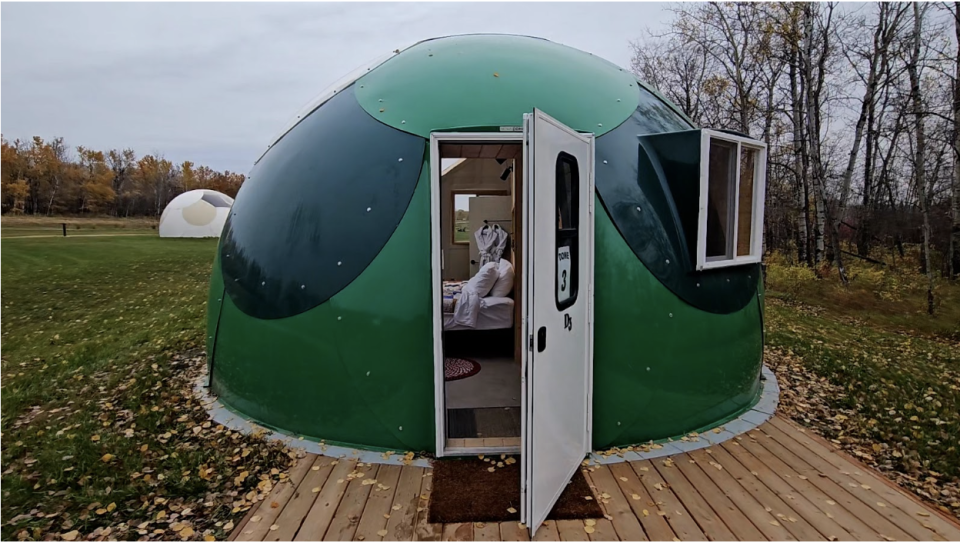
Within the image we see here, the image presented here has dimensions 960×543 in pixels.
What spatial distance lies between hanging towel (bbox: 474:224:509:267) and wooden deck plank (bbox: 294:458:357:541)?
5.13 m

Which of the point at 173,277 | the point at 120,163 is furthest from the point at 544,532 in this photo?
the point at 120,163

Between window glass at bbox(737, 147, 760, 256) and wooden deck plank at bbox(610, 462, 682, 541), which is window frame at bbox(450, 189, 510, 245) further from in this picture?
wooden deck plank at bbox(610, 462, 682, 541)

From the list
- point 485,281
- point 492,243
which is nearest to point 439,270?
point 485,281

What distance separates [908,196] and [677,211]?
2683cm

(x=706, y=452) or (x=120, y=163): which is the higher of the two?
Answer: (x=120, y=163)

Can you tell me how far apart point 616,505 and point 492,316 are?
3.16 metres

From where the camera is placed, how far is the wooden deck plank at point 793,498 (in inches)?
115

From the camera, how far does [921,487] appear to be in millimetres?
3496

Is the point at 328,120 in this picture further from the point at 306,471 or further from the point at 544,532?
the point at 544,532

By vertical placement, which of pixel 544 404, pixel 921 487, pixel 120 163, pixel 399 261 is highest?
pixel 120 163

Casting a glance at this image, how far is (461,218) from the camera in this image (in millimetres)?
9781

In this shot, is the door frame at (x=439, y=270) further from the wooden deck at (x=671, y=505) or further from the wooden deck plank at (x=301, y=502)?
the wooden deck plank at (x=301, y=502)

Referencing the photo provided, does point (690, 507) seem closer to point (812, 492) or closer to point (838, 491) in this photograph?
point (812, 492)

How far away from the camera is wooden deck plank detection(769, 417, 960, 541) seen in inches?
118
